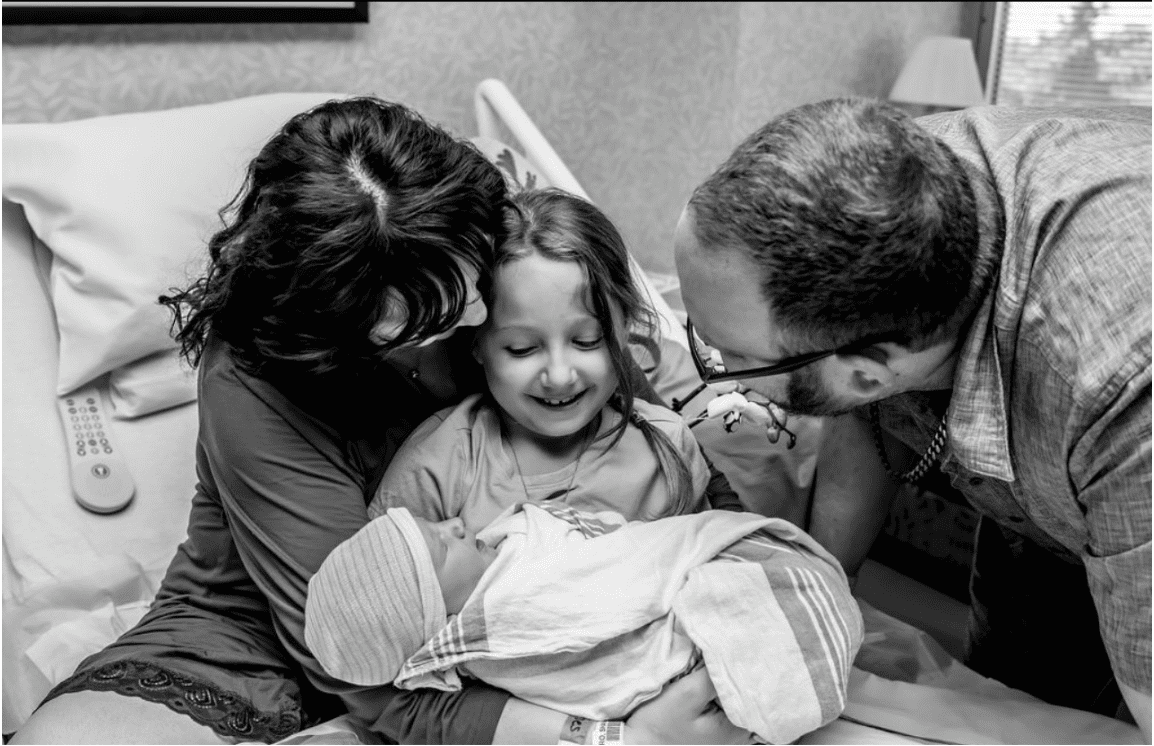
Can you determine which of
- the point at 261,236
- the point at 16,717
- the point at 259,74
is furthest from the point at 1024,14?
the point at 16,717

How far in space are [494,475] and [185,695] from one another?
0.45m

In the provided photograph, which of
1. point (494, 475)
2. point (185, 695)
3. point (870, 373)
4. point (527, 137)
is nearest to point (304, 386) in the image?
point (494, 475)

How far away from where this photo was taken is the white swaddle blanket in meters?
1.15

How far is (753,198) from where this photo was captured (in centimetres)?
108

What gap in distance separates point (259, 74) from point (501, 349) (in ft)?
4.19

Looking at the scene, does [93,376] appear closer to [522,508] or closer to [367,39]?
[522,508]

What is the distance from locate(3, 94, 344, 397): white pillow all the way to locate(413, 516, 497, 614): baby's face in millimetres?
788

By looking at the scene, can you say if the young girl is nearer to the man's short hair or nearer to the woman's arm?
the woman's arm

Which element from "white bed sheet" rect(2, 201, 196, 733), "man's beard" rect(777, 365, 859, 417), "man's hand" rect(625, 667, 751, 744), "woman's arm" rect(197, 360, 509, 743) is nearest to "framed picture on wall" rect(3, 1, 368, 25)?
"white bed sheet" rect(2, 201, 196, 733)

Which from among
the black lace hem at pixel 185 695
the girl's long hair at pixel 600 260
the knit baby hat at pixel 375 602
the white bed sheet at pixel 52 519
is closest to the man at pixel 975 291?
the girl's long hair at pixel 600 260

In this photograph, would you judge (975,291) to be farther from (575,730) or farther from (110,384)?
(110,384)

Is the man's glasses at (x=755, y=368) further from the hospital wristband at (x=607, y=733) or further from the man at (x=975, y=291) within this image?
the hospital wristband at (x=607, y=733)

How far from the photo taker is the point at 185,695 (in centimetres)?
129

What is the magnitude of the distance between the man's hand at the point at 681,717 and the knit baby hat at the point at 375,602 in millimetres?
241
